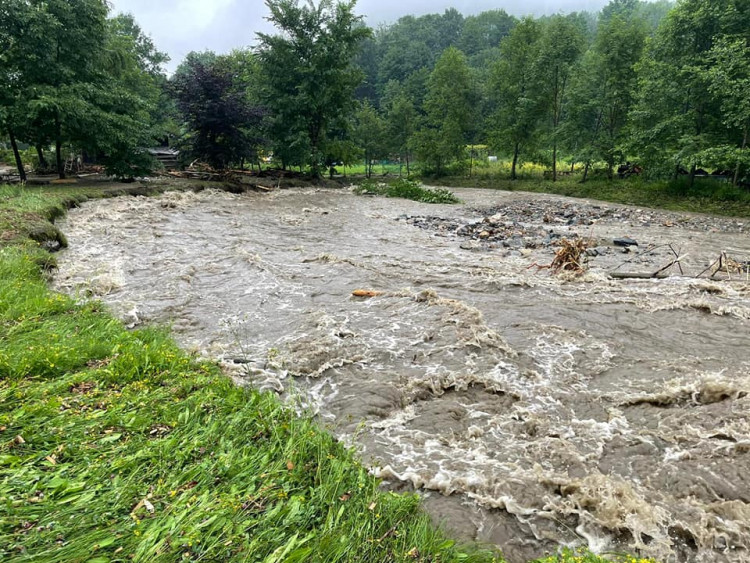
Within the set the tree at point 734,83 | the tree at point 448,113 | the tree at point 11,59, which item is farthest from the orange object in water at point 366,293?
the tree at point 448,113

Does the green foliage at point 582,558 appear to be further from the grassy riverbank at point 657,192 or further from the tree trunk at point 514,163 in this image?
the tree trunk at point 514,163

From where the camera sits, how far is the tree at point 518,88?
3422 centimetres

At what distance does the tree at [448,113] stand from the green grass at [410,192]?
1181 centimetres

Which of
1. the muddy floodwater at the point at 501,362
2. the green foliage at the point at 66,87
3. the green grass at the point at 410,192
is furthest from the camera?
the green grass at the point at 410,192

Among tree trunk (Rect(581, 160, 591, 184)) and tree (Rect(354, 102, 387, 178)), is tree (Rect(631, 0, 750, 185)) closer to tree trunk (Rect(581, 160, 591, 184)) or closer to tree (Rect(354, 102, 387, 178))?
tree trunk (Rect(581, 160, 591, 184))

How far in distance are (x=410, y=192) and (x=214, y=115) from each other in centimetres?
1368

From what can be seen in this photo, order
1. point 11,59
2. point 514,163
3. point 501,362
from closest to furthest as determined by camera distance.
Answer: point 501,362 → point 11,59 → point 514,163

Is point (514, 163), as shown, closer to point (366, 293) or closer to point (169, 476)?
point (366, 293)

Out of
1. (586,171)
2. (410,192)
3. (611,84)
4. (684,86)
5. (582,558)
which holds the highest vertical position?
(611,84)

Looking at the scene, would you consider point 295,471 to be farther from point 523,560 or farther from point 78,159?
point 78,159

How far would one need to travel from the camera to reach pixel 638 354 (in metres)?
5.81

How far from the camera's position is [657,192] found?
24.6m

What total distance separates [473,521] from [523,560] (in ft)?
1.36

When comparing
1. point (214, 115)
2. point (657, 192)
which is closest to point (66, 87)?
point (214, 115)
